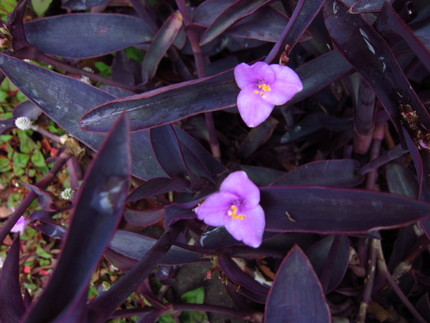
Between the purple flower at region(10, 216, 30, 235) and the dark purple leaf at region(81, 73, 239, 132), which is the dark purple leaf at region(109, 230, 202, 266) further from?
the dark purple leaf at region(81, 73, 239, 132)

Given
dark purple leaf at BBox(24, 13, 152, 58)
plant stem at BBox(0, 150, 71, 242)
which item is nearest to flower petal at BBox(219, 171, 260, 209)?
plant stem at BBox(0, 150, 71, 242)

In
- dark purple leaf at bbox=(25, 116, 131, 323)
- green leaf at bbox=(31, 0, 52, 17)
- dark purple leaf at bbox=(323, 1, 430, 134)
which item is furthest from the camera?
green leaf at bbox=(31, 0, 52, 17)

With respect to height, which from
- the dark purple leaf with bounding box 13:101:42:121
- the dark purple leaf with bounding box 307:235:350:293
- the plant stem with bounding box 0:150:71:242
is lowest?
the dark purple leaf with bounding box 307:235:350:293

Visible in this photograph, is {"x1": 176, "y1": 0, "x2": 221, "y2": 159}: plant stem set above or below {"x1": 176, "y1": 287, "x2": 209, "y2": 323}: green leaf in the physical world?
above

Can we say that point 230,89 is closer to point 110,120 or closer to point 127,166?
point 110,120

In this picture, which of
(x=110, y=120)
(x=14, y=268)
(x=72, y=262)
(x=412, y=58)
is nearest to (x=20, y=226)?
(x=14, y=268)

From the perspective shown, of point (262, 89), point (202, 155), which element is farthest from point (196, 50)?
point (262, 89)

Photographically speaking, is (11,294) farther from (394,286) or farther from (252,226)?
(394,286)
